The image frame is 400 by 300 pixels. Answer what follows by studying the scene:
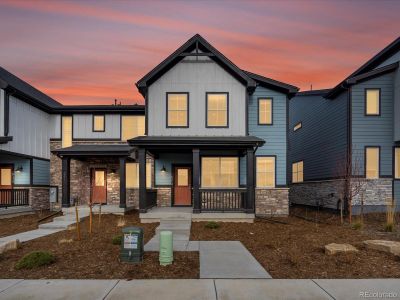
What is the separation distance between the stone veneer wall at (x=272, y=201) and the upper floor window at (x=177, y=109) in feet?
18.8

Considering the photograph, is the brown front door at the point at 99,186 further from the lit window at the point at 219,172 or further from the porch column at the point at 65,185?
the lit window at the point at 219,172

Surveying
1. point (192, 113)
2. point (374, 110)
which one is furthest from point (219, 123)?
point (374, 110)

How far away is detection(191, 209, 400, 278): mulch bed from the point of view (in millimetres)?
7730

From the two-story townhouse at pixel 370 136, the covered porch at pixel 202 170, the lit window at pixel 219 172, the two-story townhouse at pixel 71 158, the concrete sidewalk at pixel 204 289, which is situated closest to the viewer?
the concrete sidewalk at pixel 204 289

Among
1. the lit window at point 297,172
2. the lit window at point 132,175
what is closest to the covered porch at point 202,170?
the lit window at point 132,175

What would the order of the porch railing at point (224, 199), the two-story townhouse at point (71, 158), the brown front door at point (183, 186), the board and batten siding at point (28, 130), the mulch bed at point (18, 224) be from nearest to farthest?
the mulch bed at point (18, 224) < the porch railing at point (224, 199) < the board and batten siding at point (28, 130) < the brown front door at point (183, 186) < the two-story townhouse at point (71, 158)

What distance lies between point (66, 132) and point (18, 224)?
7.69 meters

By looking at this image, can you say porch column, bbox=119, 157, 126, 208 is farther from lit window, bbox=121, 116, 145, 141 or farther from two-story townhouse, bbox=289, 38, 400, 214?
two-story townhouse, bbox=289, 38, 400, 214

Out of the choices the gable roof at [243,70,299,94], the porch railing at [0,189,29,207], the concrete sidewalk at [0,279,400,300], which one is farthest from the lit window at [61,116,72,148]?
the concrete sidewalk at [0,279,400,300]

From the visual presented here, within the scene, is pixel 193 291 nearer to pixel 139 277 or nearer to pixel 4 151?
pixel 139 277

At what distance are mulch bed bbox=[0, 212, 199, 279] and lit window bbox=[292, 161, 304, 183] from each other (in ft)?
58.1

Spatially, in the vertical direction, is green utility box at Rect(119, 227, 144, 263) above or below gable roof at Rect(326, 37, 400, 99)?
below

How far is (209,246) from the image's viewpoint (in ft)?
34.4

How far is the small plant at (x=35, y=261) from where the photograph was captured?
7.92 m
